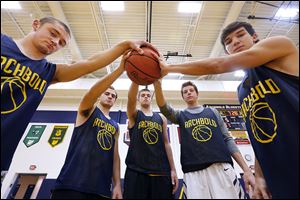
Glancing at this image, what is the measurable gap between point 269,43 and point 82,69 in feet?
4.76

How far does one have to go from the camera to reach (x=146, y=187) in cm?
194

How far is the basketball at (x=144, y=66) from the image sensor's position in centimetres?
172

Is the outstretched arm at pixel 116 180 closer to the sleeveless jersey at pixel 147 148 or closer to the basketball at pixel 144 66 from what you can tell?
the sleeveless jersey at pixel 147 148

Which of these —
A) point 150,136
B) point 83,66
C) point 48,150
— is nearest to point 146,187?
point 150,136

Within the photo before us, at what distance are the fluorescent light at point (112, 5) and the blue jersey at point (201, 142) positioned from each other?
3690 millimetres

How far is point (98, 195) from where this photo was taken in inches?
67.5

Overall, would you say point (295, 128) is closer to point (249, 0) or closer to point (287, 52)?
point (287, 52)

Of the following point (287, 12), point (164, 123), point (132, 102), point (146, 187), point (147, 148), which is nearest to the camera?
point (146, 187)

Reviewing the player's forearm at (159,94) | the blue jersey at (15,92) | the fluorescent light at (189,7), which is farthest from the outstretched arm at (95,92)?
the fluorescent light at (189,7)

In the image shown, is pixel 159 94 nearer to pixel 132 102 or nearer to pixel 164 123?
pixel 132 102

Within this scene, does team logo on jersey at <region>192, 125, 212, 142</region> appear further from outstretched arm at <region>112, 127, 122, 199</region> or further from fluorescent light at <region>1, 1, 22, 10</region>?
fluorescent light at <region>1, 1, 22, 10</region>

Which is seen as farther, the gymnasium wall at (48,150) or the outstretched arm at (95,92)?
the gymnasium wall at (48,150)

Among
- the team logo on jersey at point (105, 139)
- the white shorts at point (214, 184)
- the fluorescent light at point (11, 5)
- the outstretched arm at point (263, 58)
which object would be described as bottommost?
the white shorts at point (214, 184)

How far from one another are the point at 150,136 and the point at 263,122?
4.27ft
